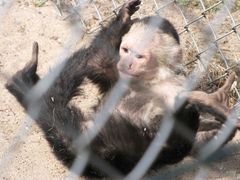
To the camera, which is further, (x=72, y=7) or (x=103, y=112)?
(x=72, y=7)

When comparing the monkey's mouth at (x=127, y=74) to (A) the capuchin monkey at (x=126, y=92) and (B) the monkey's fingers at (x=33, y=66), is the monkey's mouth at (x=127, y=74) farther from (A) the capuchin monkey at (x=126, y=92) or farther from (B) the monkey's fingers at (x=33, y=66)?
(B) the monkey's fingers at (x=33, y=66)

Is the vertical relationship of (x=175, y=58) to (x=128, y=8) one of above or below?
below

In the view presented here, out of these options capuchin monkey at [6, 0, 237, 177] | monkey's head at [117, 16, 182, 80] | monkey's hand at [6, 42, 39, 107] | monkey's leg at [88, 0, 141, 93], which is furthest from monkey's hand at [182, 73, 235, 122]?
monkey's hand at [6, 42, 39, 107]

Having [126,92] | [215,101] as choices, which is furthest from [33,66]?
[215,101]

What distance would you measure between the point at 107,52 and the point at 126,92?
205 mm

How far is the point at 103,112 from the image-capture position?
132 inches

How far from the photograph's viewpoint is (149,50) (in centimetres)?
331

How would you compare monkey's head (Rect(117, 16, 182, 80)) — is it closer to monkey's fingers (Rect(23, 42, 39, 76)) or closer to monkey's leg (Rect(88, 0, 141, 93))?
monkey's leg (Rect(88, 0, 141, 93))

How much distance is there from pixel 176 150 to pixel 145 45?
0.50 m

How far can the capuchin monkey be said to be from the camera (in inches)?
127

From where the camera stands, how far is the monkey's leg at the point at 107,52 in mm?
3260

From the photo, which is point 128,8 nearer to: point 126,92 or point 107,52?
point 107,52

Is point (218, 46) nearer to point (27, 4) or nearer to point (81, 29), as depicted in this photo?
point (81, 29)

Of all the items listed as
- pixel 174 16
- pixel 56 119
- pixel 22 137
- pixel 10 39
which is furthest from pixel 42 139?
pixel 174 16
